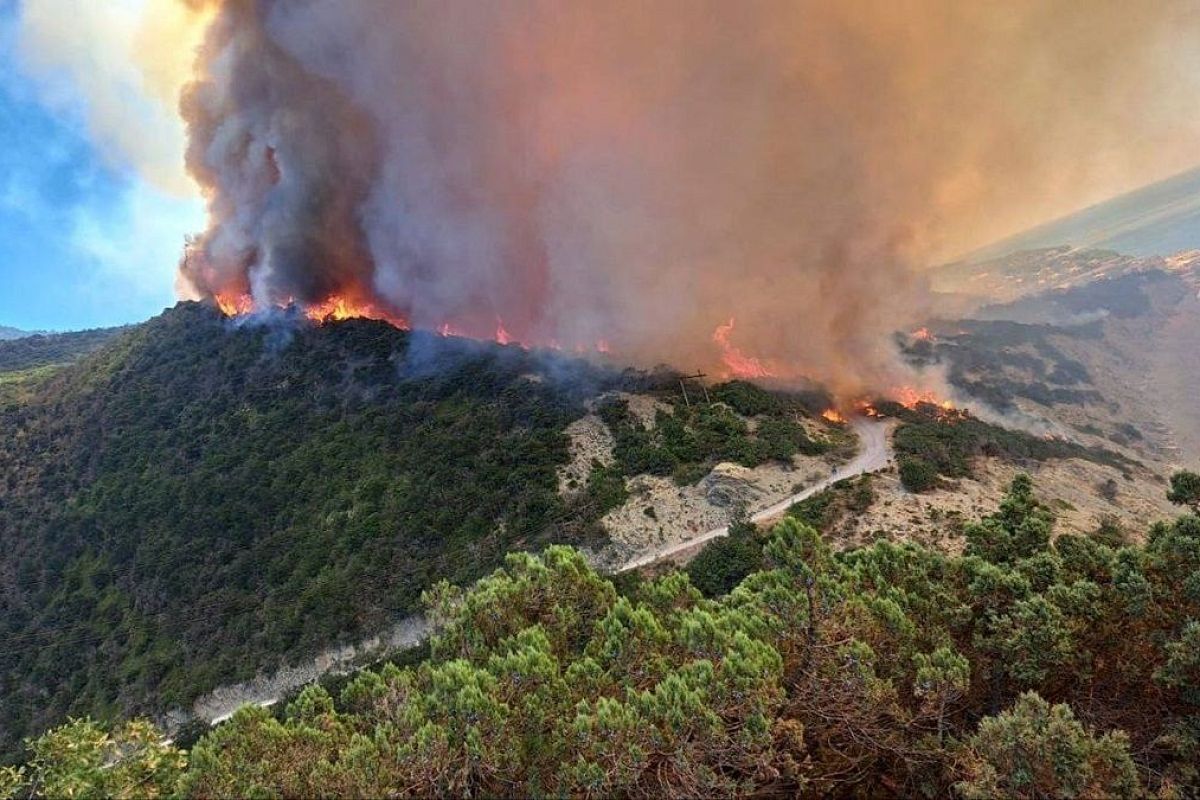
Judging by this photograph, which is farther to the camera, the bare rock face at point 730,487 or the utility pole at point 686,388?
the utility pole at point 686,388

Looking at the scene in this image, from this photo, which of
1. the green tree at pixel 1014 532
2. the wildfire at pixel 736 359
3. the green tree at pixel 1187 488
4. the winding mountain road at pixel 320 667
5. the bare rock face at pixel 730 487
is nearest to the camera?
the green tree at pixel 1187 488

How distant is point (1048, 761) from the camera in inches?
575

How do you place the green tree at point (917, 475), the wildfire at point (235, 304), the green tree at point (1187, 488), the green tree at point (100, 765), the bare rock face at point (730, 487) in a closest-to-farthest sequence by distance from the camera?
1. the green tree at point (100, 765)
2. the green tree at point (1187, 488)
3. the green tree at point (917, 475)
4. the bare rock face at point (730, 487)
5. the wildfire at point (235, 304)

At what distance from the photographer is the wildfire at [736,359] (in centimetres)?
9881

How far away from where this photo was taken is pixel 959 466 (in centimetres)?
7044

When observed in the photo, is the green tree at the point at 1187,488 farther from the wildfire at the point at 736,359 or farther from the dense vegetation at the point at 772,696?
the wildfire at the point at 736,359

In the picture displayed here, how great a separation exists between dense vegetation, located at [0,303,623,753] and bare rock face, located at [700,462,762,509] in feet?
44.9

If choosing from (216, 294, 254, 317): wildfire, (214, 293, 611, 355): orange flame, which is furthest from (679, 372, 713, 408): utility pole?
(216, 294, 254, 317): wildfire

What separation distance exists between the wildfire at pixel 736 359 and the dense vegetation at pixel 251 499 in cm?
2052

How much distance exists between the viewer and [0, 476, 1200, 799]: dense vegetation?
591 inches

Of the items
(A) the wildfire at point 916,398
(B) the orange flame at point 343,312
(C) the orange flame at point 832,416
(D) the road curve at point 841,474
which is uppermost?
(B) the orange flame at point 343,312

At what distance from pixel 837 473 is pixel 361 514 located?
52.4m

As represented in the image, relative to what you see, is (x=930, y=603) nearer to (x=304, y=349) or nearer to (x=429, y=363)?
(x=429, y=363)

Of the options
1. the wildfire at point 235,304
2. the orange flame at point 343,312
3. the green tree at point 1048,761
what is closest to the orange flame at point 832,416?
the orange flame at point 343,312
